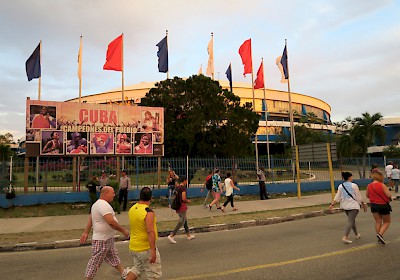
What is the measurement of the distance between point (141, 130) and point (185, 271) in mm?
11306

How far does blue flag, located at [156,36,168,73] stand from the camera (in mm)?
22766

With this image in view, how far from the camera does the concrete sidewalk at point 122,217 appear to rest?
393 inches

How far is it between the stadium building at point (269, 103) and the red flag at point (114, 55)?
125 feet

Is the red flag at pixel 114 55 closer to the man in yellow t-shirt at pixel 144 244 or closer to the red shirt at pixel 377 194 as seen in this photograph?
the red shirt at pixel 377 194

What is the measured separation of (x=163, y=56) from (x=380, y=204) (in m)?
19.1

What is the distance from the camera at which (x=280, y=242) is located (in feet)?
24.3

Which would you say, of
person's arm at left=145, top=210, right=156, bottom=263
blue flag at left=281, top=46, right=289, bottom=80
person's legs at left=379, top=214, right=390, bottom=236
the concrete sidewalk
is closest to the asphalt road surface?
person's legs at left=379, top=214, right=390, bottom=236

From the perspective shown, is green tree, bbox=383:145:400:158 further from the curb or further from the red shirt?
the red shirt

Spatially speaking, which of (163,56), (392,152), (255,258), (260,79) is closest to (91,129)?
(163,56)

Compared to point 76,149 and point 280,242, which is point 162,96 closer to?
point 76,149

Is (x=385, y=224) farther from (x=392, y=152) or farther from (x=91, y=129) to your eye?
(x=392, y=152)

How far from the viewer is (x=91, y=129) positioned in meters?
14.9

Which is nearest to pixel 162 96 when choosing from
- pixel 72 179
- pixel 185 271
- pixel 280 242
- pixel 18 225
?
pixel 72 179

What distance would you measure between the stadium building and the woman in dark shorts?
172ft
